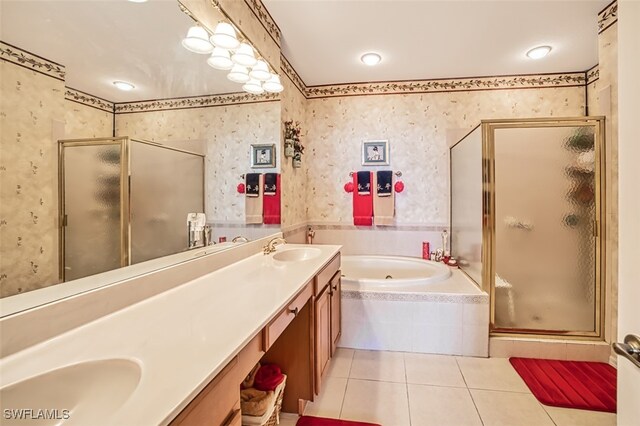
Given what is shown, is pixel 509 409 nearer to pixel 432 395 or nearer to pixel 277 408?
pixel 432 395

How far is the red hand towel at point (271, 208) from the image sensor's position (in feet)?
7.06

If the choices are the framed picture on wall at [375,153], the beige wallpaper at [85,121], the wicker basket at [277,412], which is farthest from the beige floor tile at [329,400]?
the framed picture on wall at [375,153]

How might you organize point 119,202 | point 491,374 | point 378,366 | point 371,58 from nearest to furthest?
point 119,202
point 491,374
point 378,366
point 371,58

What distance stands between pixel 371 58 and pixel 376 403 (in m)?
2.81

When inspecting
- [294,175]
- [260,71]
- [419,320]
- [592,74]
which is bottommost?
[419,320]

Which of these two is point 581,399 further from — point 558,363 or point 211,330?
point 211,330

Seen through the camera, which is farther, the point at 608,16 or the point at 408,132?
the point at 408,132

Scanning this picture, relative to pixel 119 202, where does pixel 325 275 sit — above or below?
below

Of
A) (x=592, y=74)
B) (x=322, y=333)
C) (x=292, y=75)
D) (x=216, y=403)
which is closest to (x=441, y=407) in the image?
(x=322, y=333)

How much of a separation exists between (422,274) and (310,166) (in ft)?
5.76

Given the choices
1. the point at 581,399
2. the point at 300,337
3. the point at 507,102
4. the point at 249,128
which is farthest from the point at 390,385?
the point at 507,102

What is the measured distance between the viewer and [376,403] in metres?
1.68

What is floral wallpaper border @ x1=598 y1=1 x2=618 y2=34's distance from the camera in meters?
1.98

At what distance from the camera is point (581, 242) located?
2.16m
